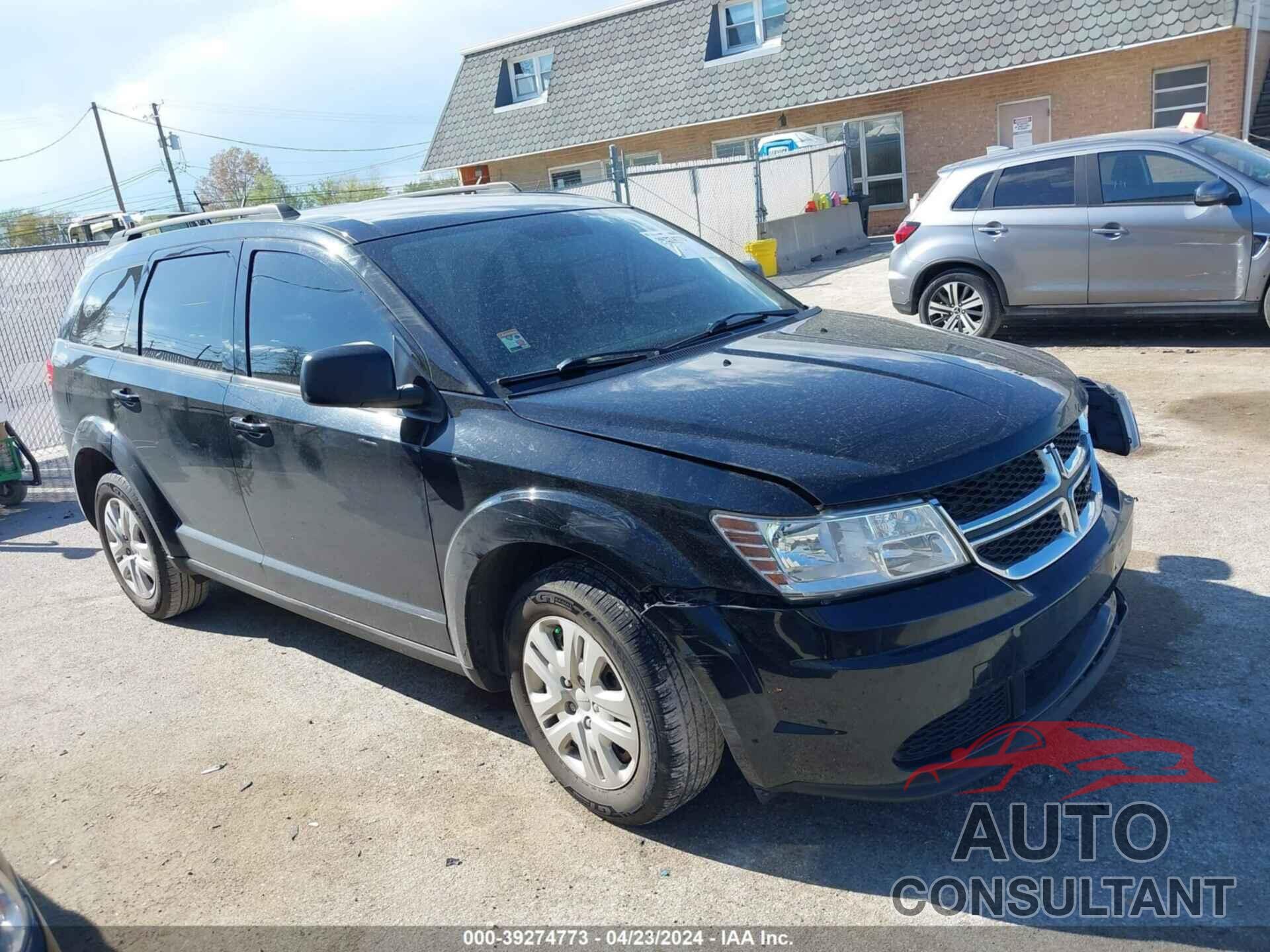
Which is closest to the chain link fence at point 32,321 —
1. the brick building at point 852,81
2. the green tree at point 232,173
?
the brick building at point 852,81

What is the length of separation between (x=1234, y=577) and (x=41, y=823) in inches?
186

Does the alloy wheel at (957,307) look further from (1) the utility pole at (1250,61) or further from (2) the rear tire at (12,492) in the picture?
(1) the utility pole at (1250,61)

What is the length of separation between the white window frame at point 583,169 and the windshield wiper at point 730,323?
77.0 feet

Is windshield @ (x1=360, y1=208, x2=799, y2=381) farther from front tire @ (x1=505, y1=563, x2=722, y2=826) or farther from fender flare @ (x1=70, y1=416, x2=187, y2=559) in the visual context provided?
fender flare @ (x1=70, y1=416, x2=187, y2=559)

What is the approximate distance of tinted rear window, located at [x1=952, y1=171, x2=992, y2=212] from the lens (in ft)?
30.8

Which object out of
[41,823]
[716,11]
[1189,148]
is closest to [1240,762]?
[41,823]

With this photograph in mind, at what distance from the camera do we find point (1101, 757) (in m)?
3.26

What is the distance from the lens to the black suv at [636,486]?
2.63m

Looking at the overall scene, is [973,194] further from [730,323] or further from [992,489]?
[992,489]

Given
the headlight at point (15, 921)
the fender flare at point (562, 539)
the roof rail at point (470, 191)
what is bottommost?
the headlight at point (15, 921)

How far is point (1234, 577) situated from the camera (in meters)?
4.39

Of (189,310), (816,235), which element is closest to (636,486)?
(189,310)

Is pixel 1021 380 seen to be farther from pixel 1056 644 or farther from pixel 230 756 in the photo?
pixel 230 756
